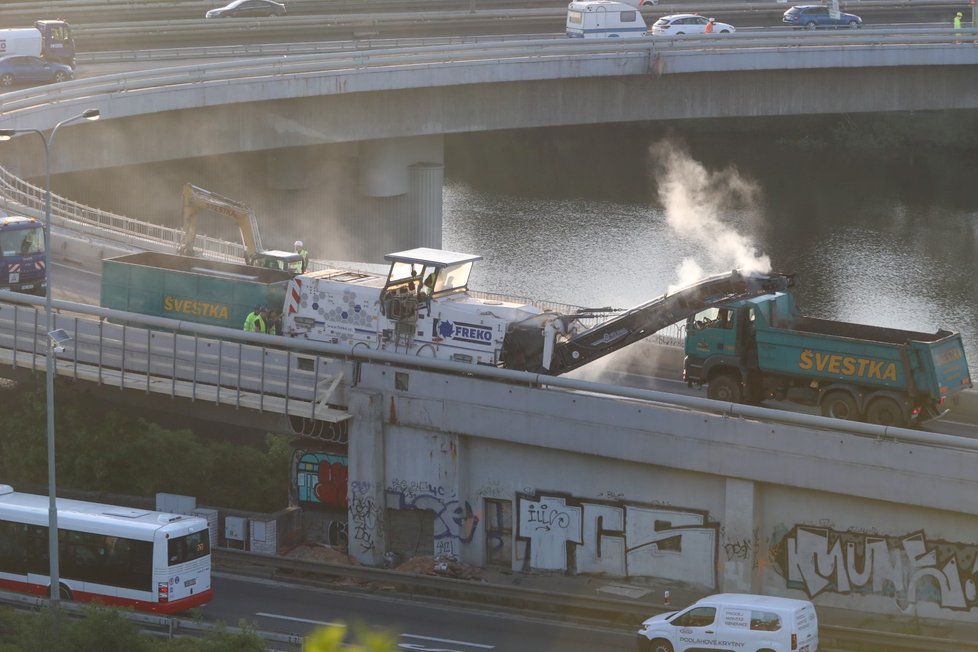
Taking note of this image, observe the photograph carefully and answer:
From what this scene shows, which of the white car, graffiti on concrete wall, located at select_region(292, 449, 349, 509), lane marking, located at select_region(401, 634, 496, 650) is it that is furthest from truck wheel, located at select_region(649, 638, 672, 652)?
the white car

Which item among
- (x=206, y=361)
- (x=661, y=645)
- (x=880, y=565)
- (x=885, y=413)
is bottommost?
(x=661, y=645)

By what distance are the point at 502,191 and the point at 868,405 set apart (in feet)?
167

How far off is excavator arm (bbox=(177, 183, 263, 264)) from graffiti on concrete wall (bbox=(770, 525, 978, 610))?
1965 centimetres

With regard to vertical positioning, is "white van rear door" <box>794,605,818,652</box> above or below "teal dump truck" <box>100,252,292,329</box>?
below

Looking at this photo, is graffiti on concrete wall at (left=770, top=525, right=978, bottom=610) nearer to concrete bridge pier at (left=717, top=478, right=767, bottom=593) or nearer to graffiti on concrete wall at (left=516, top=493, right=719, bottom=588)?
concrete bridge pier at (left=717, top=478, right=767, bottom=593)

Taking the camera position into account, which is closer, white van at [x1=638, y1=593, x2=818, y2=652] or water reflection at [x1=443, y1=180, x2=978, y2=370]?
white van at [x1=638, y1=593, x2=818, y2=652]

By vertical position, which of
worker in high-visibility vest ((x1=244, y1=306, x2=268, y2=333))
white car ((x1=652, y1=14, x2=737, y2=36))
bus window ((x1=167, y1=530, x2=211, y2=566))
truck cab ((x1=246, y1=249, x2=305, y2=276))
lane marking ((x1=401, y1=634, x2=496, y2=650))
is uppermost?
white car ((x1=652, y1=14, x2=737, y2=36))

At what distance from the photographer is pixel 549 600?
95.3 ft

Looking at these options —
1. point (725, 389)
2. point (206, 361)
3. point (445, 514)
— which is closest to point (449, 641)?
point (445, 514)

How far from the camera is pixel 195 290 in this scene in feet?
122

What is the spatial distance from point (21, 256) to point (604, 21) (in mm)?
37219

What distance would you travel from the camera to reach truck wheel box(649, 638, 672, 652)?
85.4 ft

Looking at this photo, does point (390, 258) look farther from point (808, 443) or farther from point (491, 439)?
point (808, 443)

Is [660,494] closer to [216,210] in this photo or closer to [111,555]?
[111,555]
